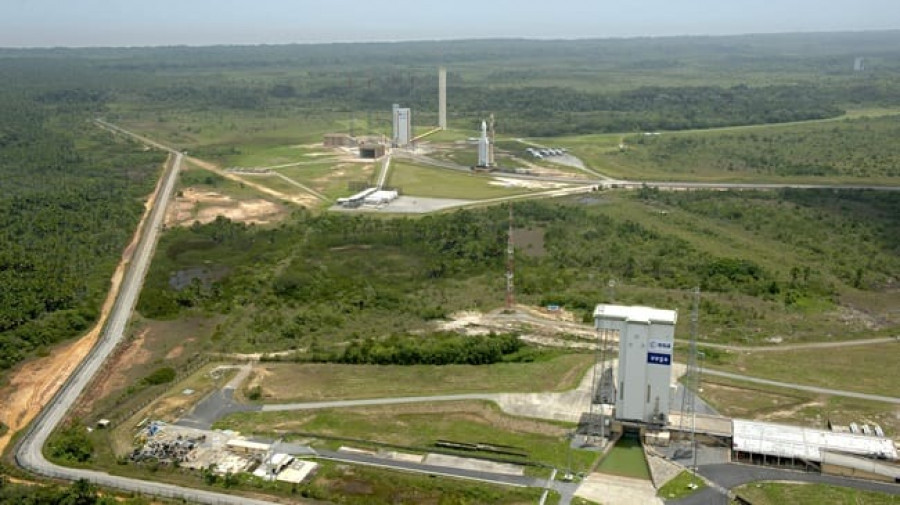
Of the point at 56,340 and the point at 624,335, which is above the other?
the point at 624,335

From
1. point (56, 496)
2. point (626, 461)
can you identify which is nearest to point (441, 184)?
point (626, 461)

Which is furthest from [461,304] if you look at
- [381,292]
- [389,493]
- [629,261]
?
[389,493]

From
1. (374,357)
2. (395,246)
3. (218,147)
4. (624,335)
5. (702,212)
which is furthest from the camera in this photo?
(218,147)

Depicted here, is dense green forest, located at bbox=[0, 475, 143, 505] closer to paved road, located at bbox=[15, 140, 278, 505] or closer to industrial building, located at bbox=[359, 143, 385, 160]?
paved road, located at bbox=[15, 140, 278, 505]

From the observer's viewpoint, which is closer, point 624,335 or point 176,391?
point 624,335

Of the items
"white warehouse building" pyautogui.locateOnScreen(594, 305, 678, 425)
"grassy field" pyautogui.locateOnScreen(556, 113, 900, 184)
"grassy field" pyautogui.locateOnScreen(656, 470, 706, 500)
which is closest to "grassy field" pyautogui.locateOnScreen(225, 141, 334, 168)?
"grassy field" pyautogui.locateOnScreen(556, 113, 900, 184)

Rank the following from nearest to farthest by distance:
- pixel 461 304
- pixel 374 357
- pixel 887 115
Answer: pixel 374 357 < pixel 461 304 < pixel 887 115

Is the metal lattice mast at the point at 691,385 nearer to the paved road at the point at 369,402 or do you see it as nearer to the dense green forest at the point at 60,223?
the paved road at the point at 369,402

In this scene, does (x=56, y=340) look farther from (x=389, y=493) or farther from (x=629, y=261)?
(x=629, y=261)
